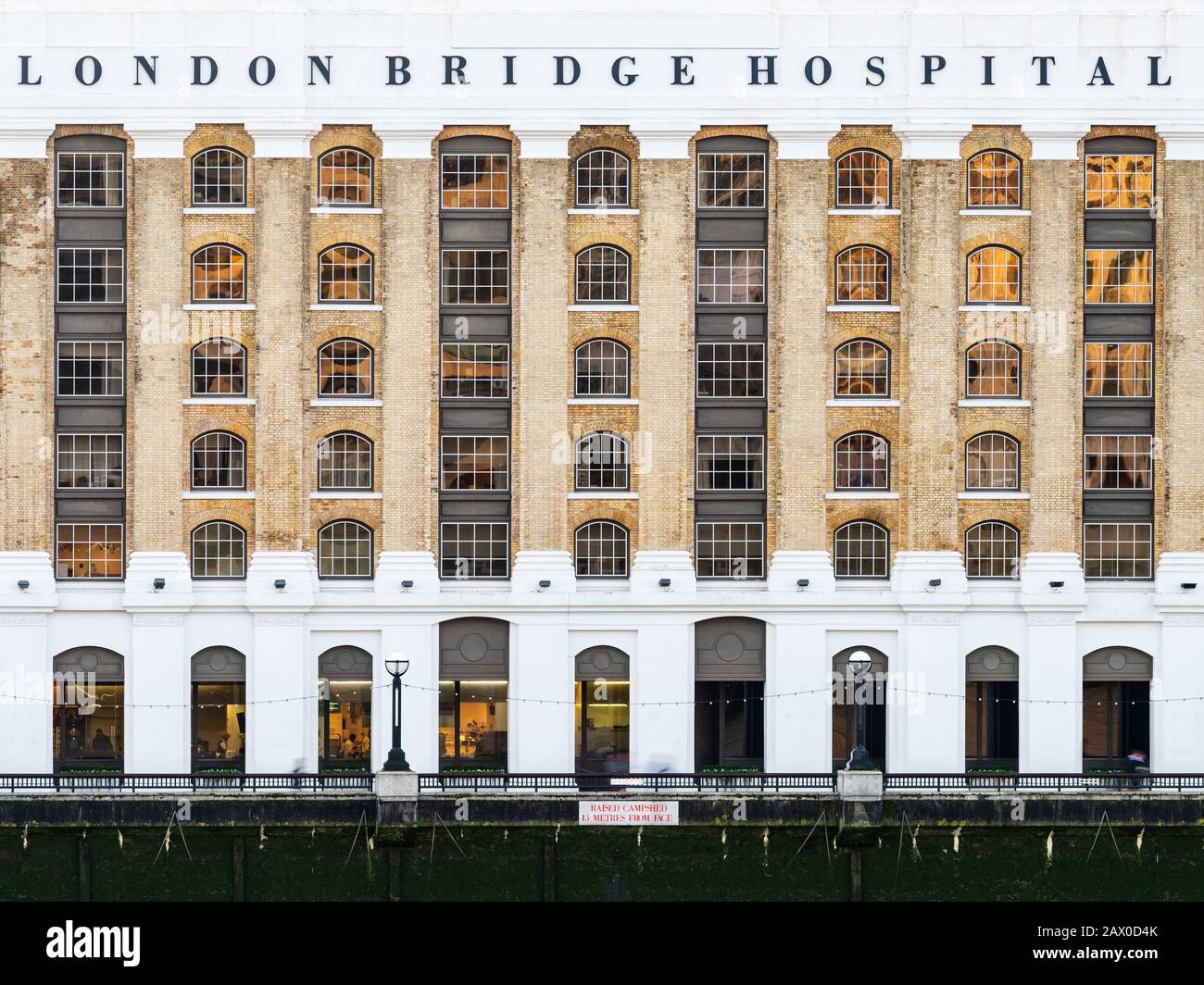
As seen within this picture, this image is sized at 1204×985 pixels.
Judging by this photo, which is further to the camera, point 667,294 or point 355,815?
point 667,294

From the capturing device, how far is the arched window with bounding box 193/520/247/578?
47.8 metres

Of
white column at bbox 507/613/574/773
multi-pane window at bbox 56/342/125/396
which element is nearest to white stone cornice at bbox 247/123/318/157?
multi-pane window at bbox 56/342/125/396

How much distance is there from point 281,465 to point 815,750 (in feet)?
53.2

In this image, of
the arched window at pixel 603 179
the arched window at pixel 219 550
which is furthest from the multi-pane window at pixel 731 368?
the arched window at pixel 219 550

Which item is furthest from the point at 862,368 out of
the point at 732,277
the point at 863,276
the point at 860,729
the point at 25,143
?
the point at 25,143

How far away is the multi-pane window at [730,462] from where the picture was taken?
4816 centimetres

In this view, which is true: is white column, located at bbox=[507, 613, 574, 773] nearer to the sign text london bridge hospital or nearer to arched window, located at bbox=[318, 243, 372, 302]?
arched window, located at bbox=[318, 243, 372, 302]

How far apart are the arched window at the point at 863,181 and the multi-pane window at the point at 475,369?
33.0ft

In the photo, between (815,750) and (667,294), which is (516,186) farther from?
(815,750)

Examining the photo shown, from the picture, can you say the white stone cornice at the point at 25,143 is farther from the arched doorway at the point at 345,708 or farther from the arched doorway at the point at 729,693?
the arched doorway at the point at 729,693

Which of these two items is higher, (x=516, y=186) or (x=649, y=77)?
(x=649, y=77)

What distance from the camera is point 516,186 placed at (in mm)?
47781

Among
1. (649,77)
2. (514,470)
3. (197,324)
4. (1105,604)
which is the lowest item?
(1105,604)

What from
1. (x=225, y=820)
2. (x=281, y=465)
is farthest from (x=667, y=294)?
(x=225, y=820)
